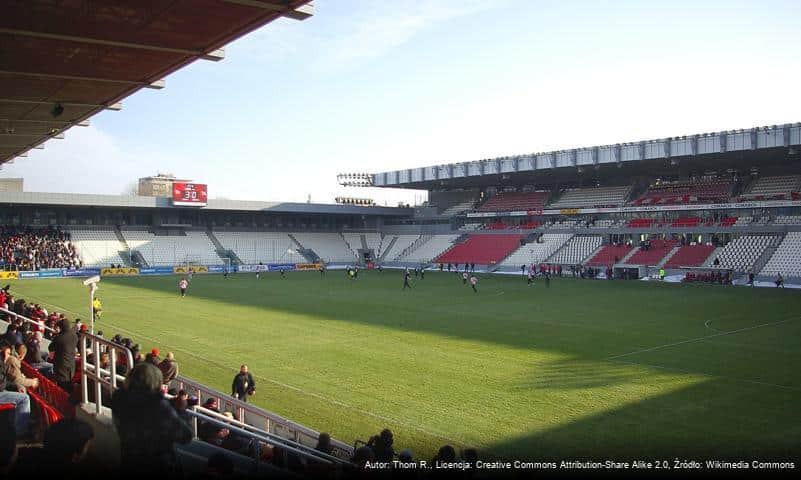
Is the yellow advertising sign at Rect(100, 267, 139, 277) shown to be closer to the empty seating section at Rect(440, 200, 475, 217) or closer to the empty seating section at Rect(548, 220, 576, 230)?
the empty seating section at Rect(440, 200, 475, 217)

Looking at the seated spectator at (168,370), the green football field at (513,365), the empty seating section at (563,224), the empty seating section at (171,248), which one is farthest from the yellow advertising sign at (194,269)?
the seated spectator at (168,370)

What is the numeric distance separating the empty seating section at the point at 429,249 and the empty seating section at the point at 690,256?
89.8 feet

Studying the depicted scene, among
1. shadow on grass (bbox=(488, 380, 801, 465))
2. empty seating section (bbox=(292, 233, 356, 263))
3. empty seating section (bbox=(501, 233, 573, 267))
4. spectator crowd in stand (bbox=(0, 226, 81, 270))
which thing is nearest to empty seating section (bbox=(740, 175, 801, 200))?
empty seating section (bbox=(501, 233, 573, 267))

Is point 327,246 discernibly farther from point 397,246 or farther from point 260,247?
point 260,247

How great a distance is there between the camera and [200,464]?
234 inches

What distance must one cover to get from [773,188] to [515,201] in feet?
91.0

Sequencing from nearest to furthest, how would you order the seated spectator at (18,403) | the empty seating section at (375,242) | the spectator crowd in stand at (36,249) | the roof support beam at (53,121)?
the seated spectator at (18,403) < the roof support beam at (53,121) < the spectator crowd in stand at (36,249) < the empty seating section at (375,242)

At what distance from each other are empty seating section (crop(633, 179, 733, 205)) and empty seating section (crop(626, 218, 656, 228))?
1695mm

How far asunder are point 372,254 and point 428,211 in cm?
957

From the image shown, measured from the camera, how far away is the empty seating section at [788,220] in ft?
162

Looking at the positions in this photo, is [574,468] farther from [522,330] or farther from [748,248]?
[748,248]

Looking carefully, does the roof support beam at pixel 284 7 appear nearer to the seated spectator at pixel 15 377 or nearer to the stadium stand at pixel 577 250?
the seated spectator at pixel 15 377

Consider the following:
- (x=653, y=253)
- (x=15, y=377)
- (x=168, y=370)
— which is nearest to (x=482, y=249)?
(x=653, y=253)

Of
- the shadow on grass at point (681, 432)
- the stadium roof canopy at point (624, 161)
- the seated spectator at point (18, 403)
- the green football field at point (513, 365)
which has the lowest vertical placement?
the shadow on grass at point (681, 432)
